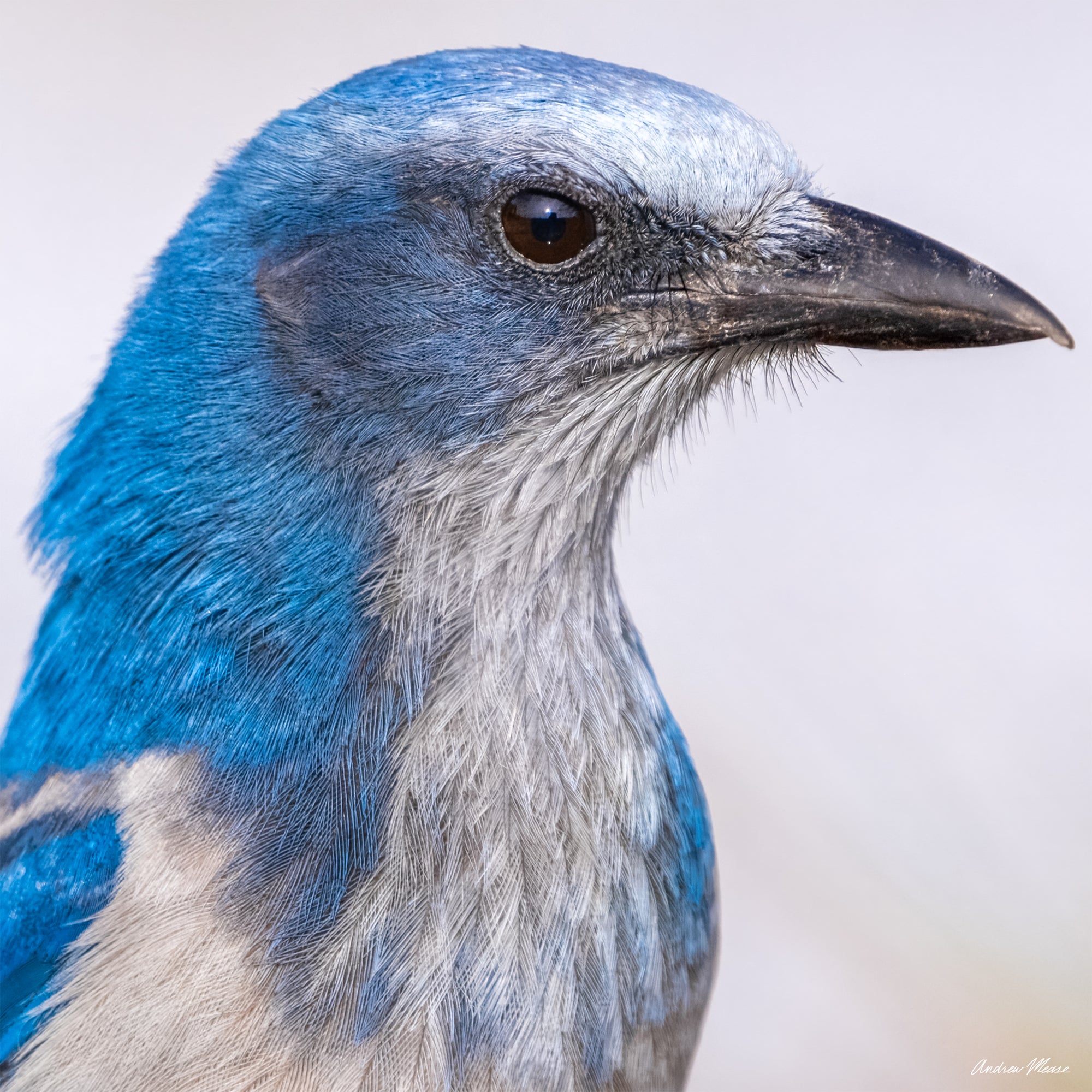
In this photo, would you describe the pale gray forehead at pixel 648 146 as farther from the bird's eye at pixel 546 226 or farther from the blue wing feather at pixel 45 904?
the blue wing feather at pixel 45 904

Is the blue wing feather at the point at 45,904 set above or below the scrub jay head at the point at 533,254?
Answer: below

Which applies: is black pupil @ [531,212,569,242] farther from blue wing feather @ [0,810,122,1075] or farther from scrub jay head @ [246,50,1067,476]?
blue wing feather @ [0,810,122,1075]

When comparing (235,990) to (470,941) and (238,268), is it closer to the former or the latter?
(470,941)

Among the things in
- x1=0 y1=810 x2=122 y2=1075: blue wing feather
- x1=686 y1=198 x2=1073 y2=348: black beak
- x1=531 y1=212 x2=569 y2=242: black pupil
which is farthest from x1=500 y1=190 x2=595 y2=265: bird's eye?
x1=0 y1=810 x2=122 y2=1075: blue wing feather

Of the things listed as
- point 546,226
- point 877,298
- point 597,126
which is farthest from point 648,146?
point 877,298

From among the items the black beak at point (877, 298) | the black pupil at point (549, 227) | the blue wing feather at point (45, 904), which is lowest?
the blue wing feather at point (45, 904)

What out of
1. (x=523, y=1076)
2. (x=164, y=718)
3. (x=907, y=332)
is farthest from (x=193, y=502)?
(x=907, y=332)

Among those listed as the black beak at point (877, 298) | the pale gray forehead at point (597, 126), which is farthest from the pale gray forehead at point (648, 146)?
the black beak at point (877, 298)
